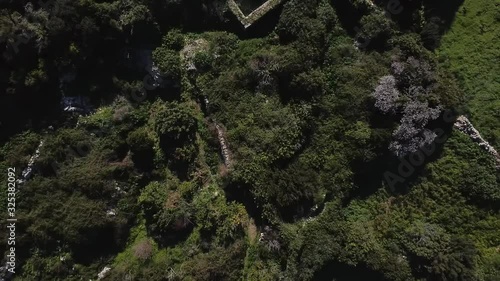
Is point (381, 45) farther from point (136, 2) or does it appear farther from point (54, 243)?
point (54, 243)

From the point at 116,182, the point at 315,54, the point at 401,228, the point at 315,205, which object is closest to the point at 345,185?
the point at 315,205

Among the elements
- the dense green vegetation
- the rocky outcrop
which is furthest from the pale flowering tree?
the rocky outcrop

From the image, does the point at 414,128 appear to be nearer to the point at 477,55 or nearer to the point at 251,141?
the point at 477,55
